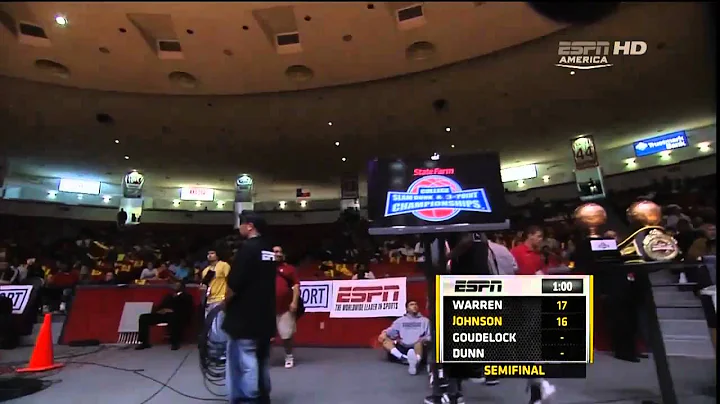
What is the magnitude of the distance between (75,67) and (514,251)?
12385 mm

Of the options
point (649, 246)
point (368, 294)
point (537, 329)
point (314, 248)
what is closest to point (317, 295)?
point (368, 294)

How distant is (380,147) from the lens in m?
17.8

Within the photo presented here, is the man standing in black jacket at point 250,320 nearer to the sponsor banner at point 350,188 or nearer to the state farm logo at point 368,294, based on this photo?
the state farm logo at point 368,294

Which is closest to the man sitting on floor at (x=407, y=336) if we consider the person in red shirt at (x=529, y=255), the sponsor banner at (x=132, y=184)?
the person in red shirt at (x=529, y=255)

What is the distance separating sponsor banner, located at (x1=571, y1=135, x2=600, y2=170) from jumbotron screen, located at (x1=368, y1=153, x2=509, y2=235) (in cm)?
1571

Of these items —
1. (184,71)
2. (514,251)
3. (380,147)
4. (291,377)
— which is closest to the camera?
(514,251)

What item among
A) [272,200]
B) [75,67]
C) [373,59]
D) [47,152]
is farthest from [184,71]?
[272,200]

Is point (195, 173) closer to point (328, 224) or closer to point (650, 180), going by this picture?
point (328, 224)

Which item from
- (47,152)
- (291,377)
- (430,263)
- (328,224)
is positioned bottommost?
(291,377)

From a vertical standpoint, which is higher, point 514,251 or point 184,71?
point 184,71

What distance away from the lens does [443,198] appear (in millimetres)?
2330

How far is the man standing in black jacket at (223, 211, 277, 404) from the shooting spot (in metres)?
3.19

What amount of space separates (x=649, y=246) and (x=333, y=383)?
10.3 ft

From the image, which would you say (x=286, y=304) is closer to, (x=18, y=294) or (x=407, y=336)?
(x=407, y=336)
